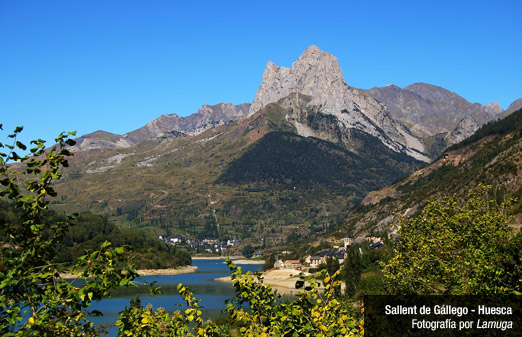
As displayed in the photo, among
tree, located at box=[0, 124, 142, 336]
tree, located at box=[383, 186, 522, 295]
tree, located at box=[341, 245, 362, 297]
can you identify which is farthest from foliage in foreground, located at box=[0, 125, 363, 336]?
tree, located at box=[341, 245, 362, 297]

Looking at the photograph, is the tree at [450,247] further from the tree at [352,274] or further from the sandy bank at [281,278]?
the sandy bank at [281,278]

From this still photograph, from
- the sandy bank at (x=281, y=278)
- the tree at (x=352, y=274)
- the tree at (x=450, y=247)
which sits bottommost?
the sandy bank at (x=281, y=278)

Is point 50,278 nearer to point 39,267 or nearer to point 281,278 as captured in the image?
point 39,267

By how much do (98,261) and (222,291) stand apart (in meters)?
143

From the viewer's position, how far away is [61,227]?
955 centimetres

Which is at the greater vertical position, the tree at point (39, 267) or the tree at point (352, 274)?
the tree at point (39, 267)

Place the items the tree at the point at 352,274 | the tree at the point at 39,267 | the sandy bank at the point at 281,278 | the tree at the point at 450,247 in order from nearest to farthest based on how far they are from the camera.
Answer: the tree at the point at 39,267 < the tree at the point at 450,247 < the tree at the point at 352,274 < the sandy bank at the point at 281,278

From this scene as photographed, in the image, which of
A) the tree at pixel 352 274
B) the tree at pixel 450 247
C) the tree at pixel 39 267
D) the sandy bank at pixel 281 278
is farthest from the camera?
the sandy bank at pixel 281 278

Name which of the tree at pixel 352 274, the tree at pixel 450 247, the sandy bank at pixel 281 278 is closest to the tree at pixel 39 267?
the tree at pixel 450 247

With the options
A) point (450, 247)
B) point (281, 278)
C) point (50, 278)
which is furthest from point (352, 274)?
point (50, 278)

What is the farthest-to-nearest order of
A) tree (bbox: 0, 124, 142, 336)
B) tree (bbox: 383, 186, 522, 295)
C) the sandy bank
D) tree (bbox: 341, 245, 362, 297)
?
the sandy bank < tree (bbox: 341, 245, 362, 297) < tree (bbox: 383, 186, 522, 295) < tree (bbox: 0, 124, 142, 336)

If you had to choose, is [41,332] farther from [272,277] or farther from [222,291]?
[272,277]

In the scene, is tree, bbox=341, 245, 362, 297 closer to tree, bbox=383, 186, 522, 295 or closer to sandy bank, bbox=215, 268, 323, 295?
sandy bank, bbox=215, 268, 323, 295

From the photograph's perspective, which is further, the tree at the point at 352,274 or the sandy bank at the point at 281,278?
the sandy bank at the point at 281,278
